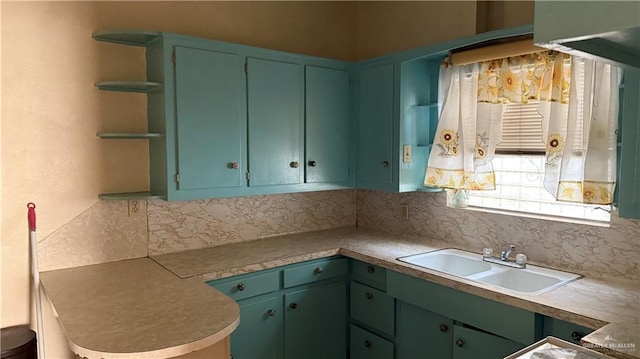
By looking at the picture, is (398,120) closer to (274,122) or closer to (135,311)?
(274,122)

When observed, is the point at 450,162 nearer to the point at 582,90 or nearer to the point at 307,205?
the point at 582,90

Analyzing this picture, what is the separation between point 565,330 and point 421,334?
2.69 feet

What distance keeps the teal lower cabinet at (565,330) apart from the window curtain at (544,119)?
63cm

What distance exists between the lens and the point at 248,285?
103 inches

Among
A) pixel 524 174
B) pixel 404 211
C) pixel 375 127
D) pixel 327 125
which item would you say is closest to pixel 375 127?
pixel 375 127

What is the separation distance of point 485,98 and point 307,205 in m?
1.49

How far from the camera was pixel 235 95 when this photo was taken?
2771 mm

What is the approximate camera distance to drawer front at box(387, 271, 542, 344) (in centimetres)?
204

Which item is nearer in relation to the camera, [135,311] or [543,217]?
[135,311]

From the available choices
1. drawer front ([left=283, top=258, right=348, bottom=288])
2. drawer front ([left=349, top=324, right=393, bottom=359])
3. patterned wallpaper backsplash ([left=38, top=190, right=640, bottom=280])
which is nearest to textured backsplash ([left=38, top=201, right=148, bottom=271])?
patterned wallpaper backsplash ([left=38, top=190, right=640, bottom=280])

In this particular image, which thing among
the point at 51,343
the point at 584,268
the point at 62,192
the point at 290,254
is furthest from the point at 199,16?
the point at 584,268

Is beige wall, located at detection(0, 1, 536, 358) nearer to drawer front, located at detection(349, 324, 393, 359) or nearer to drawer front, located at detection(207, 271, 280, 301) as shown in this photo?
drawer front, located at detection(207, 271, 280, 301)

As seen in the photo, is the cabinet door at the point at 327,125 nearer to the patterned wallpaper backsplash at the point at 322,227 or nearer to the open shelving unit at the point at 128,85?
the patterned wallpaper backsplash at the point at 322,227

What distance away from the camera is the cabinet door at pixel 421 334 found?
245 cm
